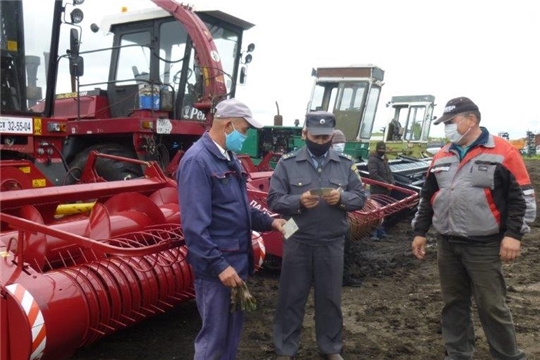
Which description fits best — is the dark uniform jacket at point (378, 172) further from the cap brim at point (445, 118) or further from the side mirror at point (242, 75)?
the cap brim at point (445, 118)

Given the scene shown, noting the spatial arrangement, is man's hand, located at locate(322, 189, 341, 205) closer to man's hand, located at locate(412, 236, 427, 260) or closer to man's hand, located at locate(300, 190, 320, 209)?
man's hand, located at locate(300, 190, 320, 209)

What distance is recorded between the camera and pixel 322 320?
329cm

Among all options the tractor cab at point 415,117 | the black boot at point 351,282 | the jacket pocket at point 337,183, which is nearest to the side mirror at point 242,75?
the black boot at point 351,282

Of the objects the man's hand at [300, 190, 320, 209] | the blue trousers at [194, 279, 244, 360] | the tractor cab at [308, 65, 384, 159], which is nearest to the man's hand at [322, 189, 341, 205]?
the man's hand at [300, 190, 320, 209]

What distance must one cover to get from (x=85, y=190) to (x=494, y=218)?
105 inches

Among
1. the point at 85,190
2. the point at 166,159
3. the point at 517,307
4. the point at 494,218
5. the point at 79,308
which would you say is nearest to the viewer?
the point at 79,308

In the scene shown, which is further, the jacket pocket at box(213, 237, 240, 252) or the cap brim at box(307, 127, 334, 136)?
the cap brim at box(307, 127, 334, 136)

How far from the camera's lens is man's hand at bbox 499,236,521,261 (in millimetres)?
2771

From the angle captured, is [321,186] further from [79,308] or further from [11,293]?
[11,293]

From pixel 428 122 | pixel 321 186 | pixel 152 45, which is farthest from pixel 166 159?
pixel 428 122

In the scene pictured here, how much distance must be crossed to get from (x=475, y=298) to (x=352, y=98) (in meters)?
8.46

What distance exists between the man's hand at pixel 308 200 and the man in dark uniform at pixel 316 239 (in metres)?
0.11

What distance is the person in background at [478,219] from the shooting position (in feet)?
9.32

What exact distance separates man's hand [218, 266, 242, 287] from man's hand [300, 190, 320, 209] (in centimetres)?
83
